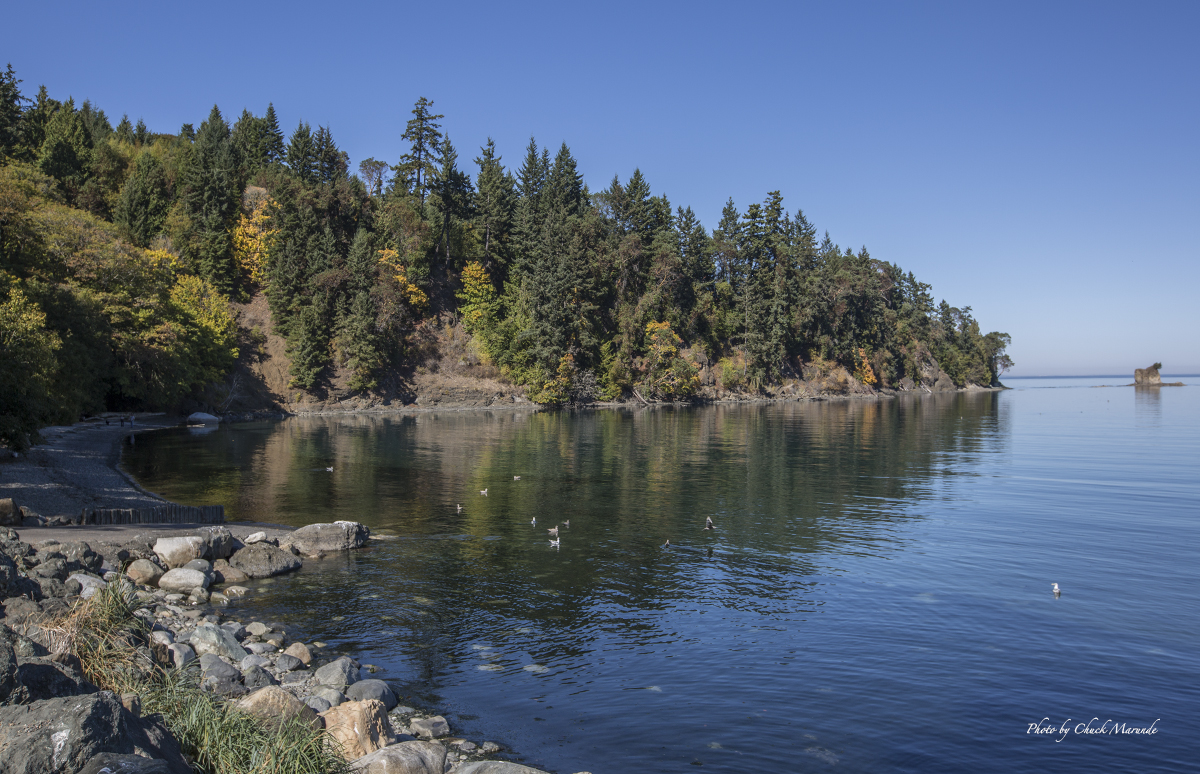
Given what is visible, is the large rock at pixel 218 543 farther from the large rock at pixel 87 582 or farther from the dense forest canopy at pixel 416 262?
the dense forest canopy at pixel 416 262

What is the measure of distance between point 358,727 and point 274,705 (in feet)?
4.36

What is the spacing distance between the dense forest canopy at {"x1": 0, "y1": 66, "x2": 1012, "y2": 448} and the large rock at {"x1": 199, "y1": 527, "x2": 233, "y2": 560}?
166ft

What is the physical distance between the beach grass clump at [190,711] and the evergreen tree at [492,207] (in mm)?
105036

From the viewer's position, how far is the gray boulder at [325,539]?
25.2 m

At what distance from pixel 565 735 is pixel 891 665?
26.1 feet

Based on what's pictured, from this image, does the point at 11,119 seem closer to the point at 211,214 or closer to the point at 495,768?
the point at 211,214

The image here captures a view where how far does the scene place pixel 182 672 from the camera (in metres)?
12.1

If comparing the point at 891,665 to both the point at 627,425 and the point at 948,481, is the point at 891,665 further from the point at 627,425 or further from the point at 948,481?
the point at 627,425

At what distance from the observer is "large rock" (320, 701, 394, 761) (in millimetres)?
10695

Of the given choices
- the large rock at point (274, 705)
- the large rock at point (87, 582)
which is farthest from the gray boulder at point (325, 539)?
the large rock at point (274, 705)

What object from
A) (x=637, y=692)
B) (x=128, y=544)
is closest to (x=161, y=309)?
(x=128, y=544)

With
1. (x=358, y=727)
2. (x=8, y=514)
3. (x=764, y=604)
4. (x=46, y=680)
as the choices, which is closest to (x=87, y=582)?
(x=358, y=727)

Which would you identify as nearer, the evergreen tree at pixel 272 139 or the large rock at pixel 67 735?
the large rock at pixel 67 735

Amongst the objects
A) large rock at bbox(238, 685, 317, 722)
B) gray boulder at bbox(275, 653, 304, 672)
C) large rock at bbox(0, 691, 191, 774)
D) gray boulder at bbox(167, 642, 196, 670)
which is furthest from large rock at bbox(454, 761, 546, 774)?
gray boulder at bbox(167, 642, 196, 670)
